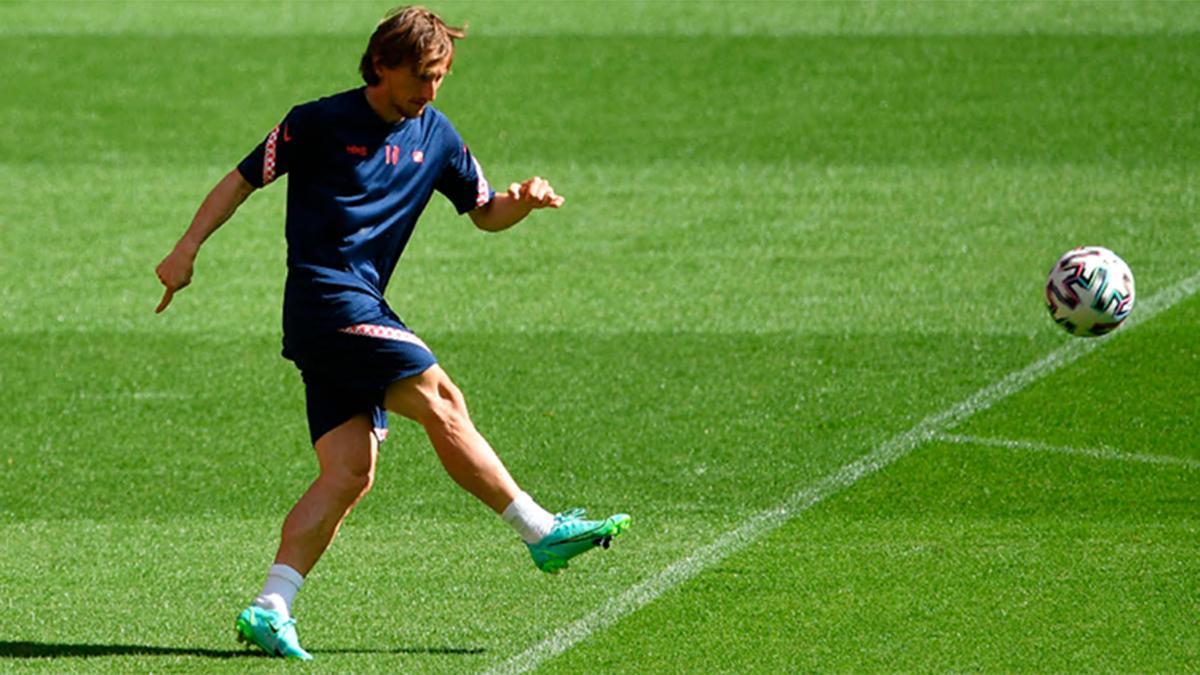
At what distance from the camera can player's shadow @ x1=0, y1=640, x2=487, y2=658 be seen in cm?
698

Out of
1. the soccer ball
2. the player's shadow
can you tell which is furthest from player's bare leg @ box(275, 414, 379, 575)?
the soccer ball

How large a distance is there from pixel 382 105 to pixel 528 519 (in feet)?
4.73

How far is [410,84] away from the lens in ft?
22.4

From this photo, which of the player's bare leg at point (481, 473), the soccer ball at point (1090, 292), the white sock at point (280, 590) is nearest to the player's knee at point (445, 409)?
the player's bare leg at point (481, 473)

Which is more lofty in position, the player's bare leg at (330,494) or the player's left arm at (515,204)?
the player's left arm at (515,204)

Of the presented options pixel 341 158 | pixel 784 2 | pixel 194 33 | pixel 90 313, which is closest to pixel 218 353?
pixel 90 313

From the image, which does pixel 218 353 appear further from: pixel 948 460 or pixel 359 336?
pixel 359 336

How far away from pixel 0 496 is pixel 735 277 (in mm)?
5564

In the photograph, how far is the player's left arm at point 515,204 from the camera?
7289 millimetres

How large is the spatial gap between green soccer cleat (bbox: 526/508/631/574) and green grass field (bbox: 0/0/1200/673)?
0.25 m

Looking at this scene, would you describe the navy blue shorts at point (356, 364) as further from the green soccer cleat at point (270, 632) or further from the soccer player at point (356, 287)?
the green soccer cleat at point (270, 632)

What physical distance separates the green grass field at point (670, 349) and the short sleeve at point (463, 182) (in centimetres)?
141

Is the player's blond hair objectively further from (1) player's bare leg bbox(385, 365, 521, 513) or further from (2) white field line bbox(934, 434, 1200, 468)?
(2) white field line bbox(934, 434, 1200, 468)

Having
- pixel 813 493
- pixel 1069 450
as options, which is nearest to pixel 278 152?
pixel 813 493
